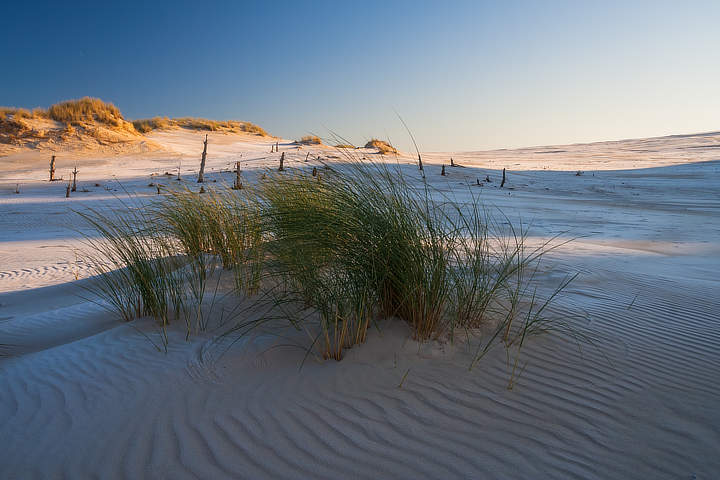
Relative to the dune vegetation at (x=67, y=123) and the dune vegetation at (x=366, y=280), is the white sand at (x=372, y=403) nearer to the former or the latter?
the dune vegetation at (x=366, y=280)

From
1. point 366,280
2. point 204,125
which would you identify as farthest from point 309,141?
point 366,280

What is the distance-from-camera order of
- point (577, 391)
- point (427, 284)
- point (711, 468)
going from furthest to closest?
point (427, 284)
point (577, 391)
point (711, 468)

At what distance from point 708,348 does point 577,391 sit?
1259 mm

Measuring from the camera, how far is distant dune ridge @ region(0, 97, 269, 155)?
25656mm

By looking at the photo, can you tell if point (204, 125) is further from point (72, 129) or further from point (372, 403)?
point (372, 403)

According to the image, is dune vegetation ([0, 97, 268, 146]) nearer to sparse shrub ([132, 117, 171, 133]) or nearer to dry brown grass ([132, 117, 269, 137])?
sparse shrub ([132, 117, 171, 133])

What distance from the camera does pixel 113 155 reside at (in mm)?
26266

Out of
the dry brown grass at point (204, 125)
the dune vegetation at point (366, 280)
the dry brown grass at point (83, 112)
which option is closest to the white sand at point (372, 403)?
the dune vegetation at point (366, 280)

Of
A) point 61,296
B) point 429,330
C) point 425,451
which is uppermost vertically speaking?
point 429,330

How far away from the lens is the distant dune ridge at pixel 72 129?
25.7 m

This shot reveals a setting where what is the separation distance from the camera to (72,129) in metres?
26.5

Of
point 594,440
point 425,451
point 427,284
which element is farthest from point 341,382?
point 594,440

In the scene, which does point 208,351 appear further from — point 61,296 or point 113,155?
point 113,155

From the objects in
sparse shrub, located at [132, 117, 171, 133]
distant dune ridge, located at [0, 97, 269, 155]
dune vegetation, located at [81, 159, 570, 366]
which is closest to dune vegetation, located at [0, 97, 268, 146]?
distant dune ridge, located at [0, 97, 269, 155]
